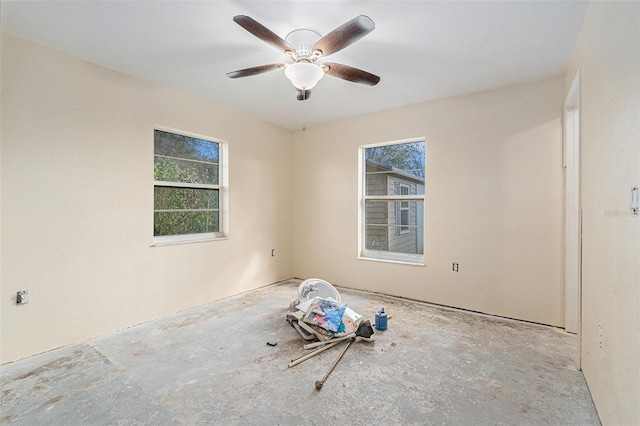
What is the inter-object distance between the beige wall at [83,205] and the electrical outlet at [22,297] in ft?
0.11

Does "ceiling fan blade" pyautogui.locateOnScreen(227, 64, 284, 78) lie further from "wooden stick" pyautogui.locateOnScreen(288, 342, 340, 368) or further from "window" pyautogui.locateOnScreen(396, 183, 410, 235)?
"window" pyautogui.locateOnScreen(396, 183, 410, 235)

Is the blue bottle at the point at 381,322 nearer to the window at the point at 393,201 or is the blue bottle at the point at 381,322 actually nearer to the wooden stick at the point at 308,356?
the wooden stick at the point at 308,356

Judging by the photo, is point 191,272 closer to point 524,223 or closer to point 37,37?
point 37,37

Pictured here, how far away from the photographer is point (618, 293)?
1463 millimetres

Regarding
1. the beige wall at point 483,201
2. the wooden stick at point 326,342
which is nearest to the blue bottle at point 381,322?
the wooden stick at point 326,342

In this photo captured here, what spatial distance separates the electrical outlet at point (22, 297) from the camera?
2410 mm

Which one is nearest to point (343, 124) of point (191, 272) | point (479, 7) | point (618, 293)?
point (479, 7)

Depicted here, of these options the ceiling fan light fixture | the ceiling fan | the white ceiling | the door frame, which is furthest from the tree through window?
the door frame

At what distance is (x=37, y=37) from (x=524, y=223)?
4.83 m

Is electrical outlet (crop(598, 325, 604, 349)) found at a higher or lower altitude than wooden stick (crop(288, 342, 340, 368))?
higher

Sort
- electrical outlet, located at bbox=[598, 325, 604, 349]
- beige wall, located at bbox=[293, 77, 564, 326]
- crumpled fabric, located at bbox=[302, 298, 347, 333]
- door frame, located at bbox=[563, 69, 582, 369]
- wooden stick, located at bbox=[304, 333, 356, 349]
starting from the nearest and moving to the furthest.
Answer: electrical outlet, located at bbox=[598, 325, 604, 349], wooden stick, located at bbox=[304, 333, 356, 349], crumpled fabric, located at bbox=[302, 298, 347, 333], door frame, located at bbox=[563, 69, 582, 369], beige wall, located at bbox=[293, 77, 564, 326]

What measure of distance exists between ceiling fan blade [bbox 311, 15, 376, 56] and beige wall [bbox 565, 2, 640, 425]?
1.19 metres

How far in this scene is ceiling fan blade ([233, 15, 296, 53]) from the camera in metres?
1.76

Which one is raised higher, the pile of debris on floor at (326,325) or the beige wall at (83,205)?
the beige wall at (83,205)
